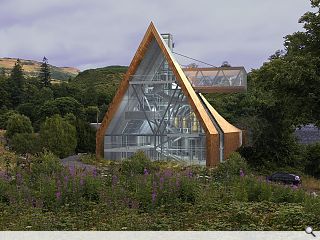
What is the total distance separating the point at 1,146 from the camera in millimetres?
34469

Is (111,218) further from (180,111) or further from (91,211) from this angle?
(180,111)

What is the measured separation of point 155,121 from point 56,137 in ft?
22.9

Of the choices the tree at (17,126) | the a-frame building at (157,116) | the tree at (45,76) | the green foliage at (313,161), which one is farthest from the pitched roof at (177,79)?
the tree at (45,76)

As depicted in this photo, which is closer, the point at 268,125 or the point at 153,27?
the point at 153,27

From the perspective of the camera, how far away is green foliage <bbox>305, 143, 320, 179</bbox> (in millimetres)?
31062

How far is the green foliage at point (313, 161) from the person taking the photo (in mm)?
31062

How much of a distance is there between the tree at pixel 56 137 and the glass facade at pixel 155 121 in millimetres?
3147

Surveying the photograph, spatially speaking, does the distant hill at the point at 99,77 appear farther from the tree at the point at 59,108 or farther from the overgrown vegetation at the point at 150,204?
the overgrown vegetation at the point at 150,204

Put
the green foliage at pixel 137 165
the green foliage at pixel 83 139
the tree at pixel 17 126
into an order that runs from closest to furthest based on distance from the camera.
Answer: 1. the green foliage at pixel 137 165
2. the tree at pixel 17 126
3. the green foliage at pixel 83 139

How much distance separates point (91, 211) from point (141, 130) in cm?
2306

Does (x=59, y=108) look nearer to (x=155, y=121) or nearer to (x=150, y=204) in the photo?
(x=155, y=121)

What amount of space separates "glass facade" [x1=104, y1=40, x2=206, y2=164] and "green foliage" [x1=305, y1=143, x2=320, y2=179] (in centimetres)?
733

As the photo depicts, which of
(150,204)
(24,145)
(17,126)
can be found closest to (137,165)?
(150,204)
